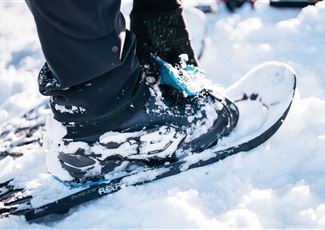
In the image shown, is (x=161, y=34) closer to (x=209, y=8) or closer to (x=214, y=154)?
(x=214, y=154)

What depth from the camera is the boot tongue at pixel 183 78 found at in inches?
54.9

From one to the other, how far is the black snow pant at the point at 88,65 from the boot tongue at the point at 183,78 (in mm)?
121

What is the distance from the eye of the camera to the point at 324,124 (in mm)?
1470

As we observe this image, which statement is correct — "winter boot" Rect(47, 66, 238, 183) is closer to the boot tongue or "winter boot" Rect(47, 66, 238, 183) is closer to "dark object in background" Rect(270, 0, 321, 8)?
the boot tongue

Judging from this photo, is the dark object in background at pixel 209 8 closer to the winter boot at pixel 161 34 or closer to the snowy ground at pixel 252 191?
the snowy ground at pixel 252 191

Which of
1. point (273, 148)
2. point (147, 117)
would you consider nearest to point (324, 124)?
point (273, 148)

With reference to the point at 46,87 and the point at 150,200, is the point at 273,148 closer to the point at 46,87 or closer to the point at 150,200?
the point at 150,200

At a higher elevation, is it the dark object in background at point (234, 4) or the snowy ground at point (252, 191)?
the dark object in background at point (234, 4)

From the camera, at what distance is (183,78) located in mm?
1435

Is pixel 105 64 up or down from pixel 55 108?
up

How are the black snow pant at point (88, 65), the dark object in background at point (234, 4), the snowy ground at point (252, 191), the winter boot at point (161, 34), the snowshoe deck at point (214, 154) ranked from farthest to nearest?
the dark object in background at point (234, 4) → the winter boot at point (161, 34) → the snowshoe deck at point (214, 154) → the snowy ground at point (252, 191) → the black snow pant at point (88, 65)

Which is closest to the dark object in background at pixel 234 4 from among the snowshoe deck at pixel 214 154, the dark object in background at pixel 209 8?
the dark object in background at pixel 209 8

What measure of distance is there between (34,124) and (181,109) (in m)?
0.80

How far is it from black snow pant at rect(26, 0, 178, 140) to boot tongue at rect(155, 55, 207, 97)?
12 cm
